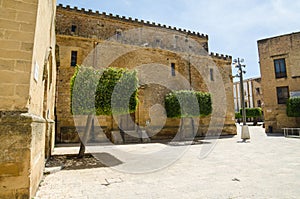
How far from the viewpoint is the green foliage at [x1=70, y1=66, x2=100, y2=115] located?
670 centimetres

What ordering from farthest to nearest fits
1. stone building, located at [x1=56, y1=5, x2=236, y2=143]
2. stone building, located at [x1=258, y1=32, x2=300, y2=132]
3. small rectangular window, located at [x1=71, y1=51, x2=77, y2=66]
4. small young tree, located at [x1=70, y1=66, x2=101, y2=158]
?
stone building, located at [x1=258, y1=32, x2=300, y2=132] → small rectangular window, located at [x1=71, y1=51, x2=77, y2=66] → stone building, located at [x1=56, y1=5, x2=236, y2=143] → small young tree, located at [x1=70, y1=66, x2=101, y2=158]

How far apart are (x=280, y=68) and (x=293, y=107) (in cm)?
445

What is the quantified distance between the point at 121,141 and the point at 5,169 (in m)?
9.77

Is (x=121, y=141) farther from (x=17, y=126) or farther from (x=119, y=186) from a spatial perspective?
(x=17, y=126)

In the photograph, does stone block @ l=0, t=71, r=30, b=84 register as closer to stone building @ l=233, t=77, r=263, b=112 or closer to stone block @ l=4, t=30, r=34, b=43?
stone block @ l=4, t=30, r=34, b=43

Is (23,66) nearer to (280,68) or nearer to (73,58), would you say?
(73,58)

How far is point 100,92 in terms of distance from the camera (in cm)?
709

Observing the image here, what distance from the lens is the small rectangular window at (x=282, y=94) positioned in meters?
17.4

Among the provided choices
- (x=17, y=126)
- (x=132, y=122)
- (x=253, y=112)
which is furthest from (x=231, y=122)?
(x=17, y=126)

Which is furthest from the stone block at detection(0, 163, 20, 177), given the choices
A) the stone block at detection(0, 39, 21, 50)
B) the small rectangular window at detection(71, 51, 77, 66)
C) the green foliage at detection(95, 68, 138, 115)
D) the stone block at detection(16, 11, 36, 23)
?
the small rectangular window at detection(71, 51, 77, 66)

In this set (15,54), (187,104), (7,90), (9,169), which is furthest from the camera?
(187,104)

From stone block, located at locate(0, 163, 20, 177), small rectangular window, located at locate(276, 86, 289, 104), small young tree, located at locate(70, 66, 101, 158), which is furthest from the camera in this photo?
small rectangular window, located at locate(276, 86, 289, 104)

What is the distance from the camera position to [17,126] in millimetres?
2568

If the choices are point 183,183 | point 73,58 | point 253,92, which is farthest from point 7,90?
point 253,92
